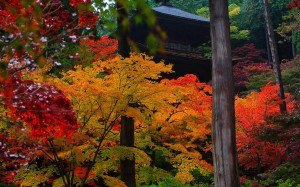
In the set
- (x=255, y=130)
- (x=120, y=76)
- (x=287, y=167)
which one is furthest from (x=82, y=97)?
(x=255, y=130)

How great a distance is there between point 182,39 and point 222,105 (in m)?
17.9

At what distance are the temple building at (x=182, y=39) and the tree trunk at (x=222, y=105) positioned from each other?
49.7ft

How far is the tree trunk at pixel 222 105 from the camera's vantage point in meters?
5.04

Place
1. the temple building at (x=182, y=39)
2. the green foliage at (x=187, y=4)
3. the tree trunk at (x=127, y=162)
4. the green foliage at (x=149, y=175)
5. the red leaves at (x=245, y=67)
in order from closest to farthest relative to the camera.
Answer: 1. the tree trunk at (x=127, y=162)
2. the green foliage at (x=149, y=175)
3. the temple building at (x=182, y=39)
4. the red leaves at (x=245, y=67)
5. the green foliage at (x=187, y=4)

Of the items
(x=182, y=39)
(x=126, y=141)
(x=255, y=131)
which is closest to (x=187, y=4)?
(x=182, y=39)

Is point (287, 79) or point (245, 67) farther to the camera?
point (245, 67)

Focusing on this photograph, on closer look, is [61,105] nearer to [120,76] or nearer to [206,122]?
[120,76]

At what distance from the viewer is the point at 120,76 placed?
8766 millimetres

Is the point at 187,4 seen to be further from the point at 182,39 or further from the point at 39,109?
the point at 39,109

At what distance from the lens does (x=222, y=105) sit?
5.15 metres

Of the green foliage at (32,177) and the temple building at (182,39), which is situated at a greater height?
the temple building at (182,39)

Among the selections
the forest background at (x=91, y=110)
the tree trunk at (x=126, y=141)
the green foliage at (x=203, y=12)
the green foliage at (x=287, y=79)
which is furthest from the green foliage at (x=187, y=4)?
the tree trunk at (x=126, y=141)

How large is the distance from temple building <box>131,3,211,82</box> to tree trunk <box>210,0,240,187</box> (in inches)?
596

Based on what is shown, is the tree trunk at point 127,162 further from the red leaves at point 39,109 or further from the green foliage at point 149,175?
the red leaves at point 39,109
